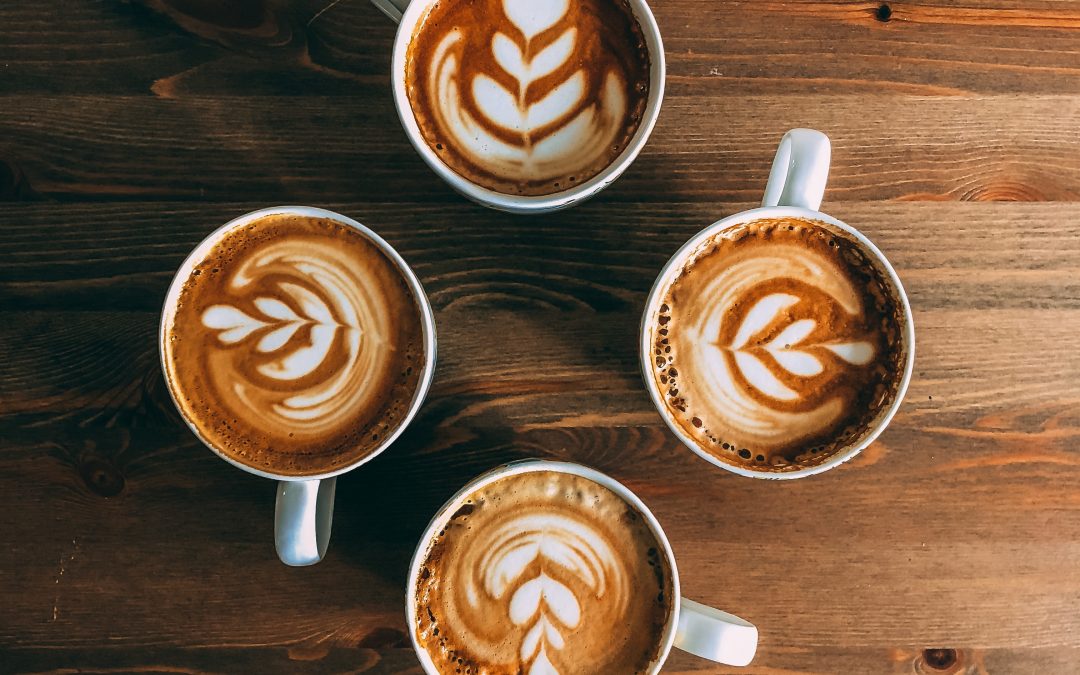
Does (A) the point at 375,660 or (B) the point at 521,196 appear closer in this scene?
(B) the point at 521,196

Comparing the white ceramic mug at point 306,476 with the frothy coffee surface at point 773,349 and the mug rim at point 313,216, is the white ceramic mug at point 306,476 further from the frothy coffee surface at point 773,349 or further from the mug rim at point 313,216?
the frothy coffee surface at point 773,349

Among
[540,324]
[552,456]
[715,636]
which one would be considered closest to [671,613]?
[715,636]

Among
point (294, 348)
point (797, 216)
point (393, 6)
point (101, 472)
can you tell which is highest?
point (393, 6)

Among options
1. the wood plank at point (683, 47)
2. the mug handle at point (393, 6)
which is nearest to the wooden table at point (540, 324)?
the wood plank at point (683, 47)

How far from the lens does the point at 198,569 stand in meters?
1.01

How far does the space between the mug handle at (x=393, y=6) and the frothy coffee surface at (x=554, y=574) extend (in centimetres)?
60

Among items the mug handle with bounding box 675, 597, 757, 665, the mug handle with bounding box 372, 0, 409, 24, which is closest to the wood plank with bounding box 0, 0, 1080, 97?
the mug handle with bounding box 372, 0, 409, 24

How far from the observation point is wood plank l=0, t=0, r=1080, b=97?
3.26ft

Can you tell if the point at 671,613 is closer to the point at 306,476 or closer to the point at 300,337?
the point at 306,476

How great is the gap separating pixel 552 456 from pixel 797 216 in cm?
45

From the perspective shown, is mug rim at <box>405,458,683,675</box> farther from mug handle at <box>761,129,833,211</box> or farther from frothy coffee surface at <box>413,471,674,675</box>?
mug handle at <box>761,129,833,211</box>

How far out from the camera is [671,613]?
0.85m

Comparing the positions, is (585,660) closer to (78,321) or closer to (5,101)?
(78,321)

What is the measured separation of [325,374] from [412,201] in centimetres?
27
